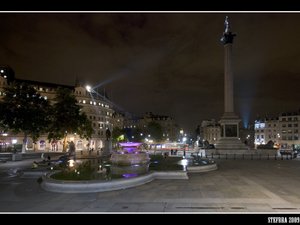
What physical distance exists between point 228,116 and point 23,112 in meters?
40.1

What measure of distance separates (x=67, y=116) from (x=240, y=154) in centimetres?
3646

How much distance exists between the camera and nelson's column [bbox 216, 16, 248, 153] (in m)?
58.2

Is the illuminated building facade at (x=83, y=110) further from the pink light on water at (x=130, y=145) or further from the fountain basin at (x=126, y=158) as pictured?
the fountain basin at (x=126, y=158)

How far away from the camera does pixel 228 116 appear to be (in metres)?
59.7

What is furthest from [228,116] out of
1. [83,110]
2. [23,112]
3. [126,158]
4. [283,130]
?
[283,130]

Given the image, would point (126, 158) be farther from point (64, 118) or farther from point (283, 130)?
point (283, 130)

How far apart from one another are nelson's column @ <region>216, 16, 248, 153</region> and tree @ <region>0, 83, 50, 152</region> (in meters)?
35.6

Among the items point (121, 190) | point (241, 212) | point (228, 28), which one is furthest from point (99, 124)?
point (241, 212)

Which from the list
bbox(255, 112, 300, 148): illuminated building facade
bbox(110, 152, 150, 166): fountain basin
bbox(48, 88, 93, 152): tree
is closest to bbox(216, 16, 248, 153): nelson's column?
bbox(110, 152, 150, 166): fountain basin

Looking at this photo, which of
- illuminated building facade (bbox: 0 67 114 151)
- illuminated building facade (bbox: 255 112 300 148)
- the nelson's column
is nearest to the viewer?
the nelson's column

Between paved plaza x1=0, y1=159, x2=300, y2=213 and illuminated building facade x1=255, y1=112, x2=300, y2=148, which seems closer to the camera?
paved plaza x1=0, y1=159, x2=300, y2=213

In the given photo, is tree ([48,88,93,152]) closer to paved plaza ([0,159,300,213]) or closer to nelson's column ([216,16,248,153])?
nelson's column ([216,16,248,153])
